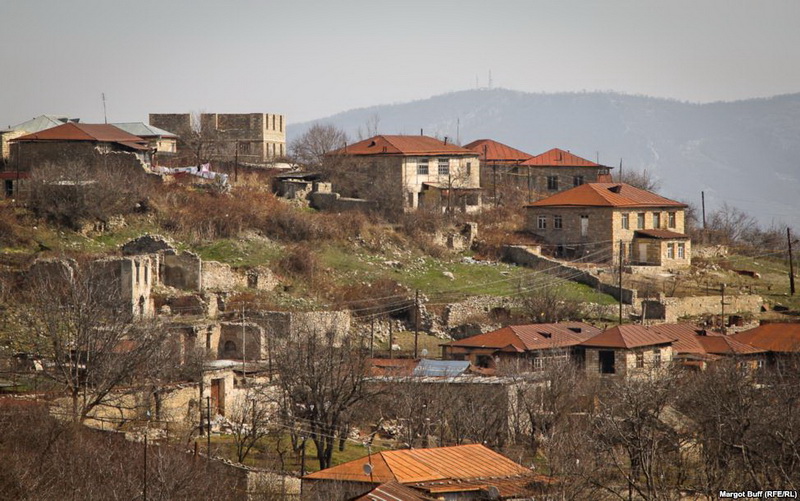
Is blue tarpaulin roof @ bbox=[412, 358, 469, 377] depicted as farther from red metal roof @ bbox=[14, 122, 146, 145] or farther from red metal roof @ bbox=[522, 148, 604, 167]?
red metal roof @ bbox=[522, 148, 604, 167]

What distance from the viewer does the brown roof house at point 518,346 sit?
43781mm

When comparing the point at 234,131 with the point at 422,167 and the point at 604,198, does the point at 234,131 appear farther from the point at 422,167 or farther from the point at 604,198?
the point at 604,198

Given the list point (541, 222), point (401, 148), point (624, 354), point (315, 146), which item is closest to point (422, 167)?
point (401, 148)

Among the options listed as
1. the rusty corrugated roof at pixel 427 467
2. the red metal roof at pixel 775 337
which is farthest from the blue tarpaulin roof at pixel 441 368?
the red metal roof at pixel 775 337

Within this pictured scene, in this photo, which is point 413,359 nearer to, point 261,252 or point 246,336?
point 246,336

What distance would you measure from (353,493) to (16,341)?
45.7 ft

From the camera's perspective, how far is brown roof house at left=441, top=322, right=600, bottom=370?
43781mm

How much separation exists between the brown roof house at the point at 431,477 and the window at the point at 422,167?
2968 centimetres

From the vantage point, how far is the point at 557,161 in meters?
69.2

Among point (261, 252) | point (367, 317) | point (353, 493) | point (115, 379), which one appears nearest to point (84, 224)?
point (261, 252)

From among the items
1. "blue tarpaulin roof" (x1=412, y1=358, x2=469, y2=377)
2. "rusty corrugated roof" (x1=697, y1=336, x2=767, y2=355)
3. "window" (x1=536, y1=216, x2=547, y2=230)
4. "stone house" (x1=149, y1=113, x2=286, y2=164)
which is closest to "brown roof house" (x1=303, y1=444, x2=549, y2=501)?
"blue tarpaulin roof" (x1=412, y1=358, x2=469, y2=377)

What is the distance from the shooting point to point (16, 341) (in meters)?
39.3

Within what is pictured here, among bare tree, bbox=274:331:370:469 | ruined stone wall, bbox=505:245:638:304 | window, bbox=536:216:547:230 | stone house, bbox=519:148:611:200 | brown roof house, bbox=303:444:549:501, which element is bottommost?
brown roof house, bbox=303:444:549:501

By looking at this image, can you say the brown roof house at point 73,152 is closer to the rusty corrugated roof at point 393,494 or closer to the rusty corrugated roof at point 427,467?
the rusty corrugated roof at point 427,467
